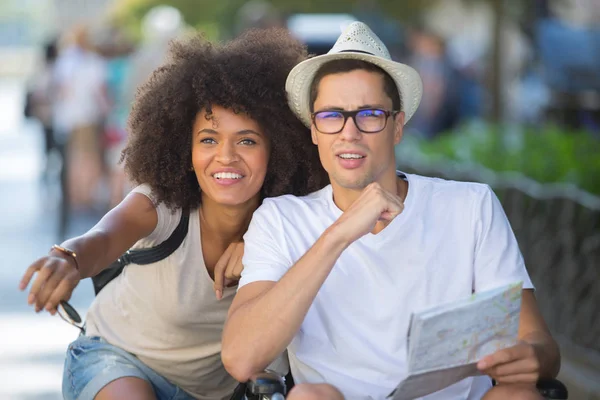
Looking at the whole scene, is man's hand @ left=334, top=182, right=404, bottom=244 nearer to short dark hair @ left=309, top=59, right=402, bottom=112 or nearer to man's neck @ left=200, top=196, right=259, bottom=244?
short dark hair @ left=309, top=59, right=402, bottom=112

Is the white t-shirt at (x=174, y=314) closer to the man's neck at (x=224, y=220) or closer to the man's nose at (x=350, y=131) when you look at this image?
the man's neck at (x=224, y=220)

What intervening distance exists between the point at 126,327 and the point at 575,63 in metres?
8.94

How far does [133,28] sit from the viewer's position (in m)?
31.5

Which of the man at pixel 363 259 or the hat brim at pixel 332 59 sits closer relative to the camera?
the man at pixel 363 259

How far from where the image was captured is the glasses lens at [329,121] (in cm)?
411

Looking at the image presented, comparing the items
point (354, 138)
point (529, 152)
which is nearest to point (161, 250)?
point (354, 138)

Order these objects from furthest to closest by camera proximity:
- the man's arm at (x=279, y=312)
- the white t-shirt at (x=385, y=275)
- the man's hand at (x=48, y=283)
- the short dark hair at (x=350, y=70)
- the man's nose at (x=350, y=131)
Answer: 1. the short dark hair at (x=350, y=70)
2. the man's nose at (x=350, y=131)
3. the white t-shirt at (x=385, y=275)
4. the man's arm at (x=279, y=312)
5. the man's hand at (x=48, y=283)

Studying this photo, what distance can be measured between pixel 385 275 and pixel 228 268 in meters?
0.63

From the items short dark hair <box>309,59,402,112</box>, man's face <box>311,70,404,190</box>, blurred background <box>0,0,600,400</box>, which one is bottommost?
blurred background <box>0,0,600,400</box>

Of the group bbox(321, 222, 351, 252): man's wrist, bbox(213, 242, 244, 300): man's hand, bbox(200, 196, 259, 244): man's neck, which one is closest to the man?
bbox(321, 222, 351, 252): man's wrist

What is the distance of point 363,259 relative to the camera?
4.05 meters

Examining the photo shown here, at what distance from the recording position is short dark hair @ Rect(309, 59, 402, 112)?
4188 mm

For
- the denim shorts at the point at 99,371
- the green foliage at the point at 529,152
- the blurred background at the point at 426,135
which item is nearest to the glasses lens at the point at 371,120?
the denim shorts at the point at 99,371

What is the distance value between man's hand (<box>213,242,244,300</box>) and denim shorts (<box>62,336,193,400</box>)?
Answer: 403 mm
